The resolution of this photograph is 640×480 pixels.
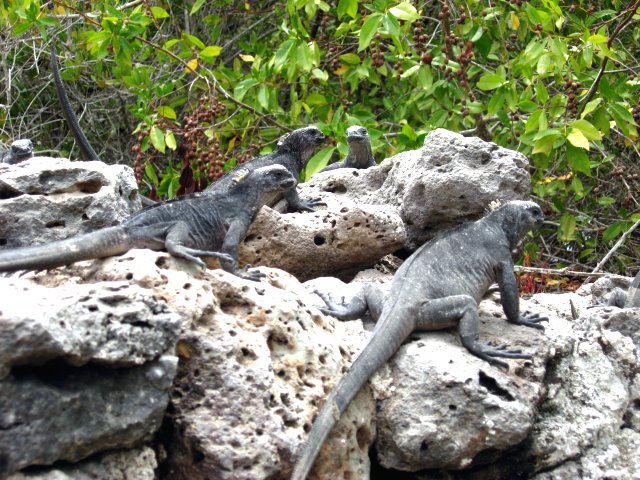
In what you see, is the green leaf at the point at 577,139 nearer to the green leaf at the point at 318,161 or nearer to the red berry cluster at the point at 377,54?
the green leaf at the point at 318,161

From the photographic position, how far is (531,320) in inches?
191

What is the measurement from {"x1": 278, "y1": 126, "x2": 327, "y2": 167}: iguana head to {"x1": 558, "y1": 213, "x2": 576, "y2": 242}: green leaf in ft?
7.43

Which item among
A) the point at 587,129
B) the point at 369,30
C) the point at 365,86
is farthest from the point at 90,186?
the point at 365,86

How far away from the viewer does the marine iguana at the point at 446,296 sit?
400 cm

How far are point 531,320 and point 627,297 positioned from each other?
119cm

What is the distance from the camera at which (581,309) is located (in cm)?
569

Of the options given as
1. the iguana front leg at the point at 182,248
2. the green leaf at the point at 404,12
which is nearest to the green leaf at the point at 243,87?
A: the green leaf at the point at 404,12

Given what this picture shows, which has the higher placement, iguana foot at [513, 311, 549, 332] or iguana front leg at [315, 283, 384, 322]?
iguana front leg at [315, 283, 384, 322]

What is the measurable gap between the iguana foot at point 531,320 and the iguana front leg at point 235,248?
133 centimetres

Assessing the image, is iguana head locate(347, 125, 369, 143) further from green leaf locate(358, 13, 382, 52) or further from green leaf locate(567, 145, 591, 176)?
green leaf locate(567, 145, 591, 176)

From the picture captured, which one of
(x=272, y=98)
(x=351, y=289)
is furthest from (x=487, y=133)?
(x=351, y=289)

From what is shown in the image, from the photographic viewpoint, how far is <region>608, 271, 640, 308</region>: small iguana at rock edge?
569 centimetres

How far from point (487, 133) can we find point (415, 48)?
3.01ft

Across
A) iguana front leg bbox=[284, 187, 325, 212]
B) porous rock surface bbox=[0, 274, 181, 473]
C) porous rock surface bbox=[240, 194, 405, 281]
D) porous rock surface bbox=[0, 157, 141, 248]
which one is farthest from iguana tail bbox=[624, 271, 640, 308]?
porous rock surface bbox=[0, 274, 181, 473]
